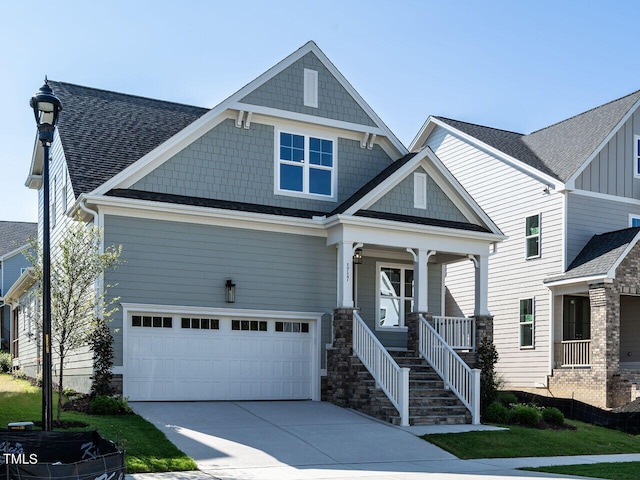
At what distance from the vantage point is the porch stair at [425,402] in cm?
1648

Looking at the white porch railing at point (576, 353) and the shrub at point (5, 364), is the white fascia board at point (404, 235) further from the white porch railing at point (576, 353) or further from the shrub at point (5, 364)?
the shrub at point (5, 364)

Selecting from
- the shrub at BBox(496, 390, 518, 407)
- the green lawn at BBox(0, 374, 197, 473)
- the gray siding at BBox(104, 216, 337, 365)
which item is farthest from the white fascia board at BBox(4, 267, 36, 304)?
the shrub at BBox(496, 390, 518, 407)

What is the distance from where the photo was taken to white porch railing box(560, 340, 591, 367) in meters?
22.6

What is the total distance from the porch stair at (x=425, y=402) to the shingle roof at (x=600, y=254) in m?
7.01

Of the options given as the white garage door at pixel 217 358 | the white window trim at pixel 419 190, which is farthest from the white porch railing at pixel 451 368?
the white window trim at pixel 419 190

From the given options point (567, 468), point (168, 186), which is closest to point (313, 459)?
point (567, 468)

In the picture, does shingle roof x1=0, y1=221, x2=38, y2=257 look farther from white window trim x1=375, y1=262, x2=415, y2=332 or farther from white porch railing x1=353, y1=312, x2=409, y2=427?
white porch railing x1=353, y1=312, x2=409, y2=427

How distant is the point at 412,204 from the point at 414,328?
3136 mm

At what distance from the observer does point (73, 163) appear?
18.0 meters

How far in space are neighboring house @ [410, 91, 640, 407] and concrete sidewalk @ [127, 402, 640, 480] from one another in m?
7.69

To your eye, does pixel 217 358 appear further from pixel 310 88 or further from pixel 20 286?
pixel 20 286

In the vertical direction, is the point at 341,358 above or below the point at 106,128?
below

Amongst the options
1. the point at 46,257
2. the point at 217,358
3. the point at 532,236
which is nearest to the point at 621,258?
the point at 532,236

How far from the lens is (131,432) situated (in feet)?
43.6
